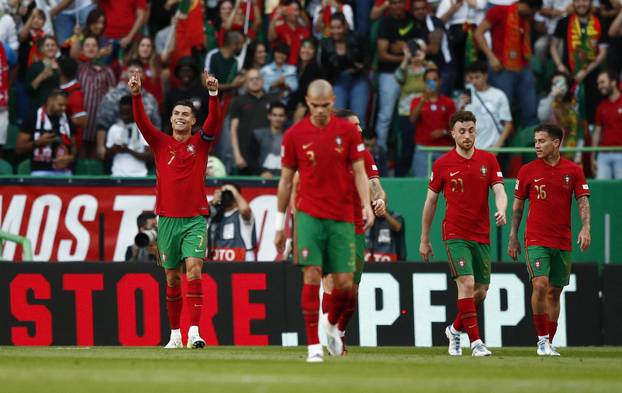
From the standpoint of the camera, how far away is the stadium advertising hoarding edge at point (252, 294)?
751 inches

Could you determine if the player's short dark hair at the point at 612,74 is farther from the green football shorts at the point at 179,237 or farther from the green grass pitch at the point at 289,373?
the green football shorts at the point at 179,237

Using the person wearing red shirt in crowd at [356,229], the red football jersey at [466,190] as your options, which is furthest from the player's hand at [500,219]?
the person wearing red shirt in crowd at [356,229]

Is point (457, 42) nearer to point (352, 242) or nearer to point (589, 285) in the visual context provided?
point (589, 285)

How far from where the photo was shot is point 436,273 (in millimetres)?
19094

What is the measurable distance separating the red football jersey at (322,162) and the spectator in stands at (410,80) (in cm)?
981

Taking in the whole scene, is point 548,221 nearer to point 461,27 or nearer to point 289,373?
point 289,373

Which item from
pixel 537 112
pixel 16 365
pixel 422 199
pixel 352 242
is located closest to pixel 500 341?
pixel 422 199

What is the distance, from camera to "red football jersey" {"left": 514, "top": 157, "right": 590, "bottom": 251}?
50.9ft

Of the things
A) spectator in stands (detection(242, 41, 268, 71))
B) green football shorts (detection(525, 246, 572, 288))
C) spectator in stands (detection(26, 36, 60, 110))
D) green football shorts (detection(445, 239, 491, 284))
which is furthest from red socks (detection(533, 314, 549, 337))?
spectator in stands (detection(26, 36, 60, 110))

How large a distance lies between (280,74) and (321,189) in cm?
1058

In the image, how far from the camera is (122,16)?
23281 millimetres

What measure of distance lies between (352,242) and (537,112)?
10635mm

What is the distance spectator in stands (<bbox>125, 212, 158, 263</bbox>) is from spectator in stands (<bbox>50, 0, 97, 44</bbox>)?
14.1 ft

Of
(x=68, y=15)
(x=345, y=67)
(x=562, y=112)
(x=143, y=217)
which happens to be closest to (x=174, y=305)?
(x=143, y=217)
